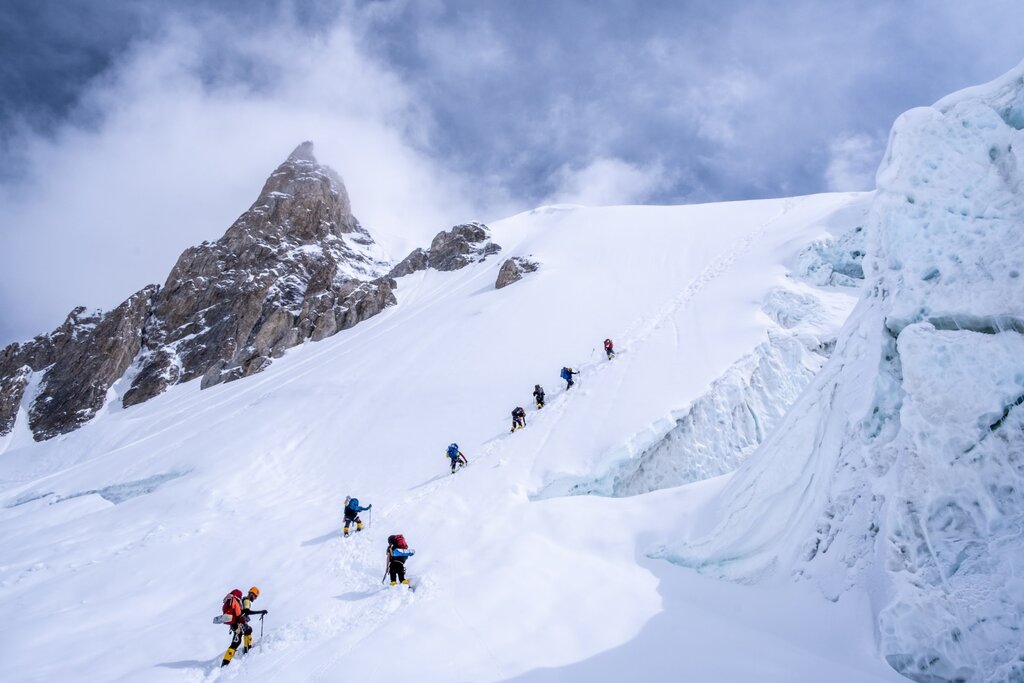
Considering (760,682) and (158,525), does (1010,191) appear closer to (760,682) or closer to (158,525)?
(760,682)

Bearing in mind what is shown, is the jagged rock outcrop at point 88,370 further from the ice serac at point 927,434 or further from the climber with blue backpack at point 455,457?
the ice serac at point 927,434

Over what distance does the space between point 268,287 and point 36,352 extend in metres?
35.7

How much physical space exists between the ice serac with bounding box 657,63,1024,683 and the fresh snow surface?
0.70m

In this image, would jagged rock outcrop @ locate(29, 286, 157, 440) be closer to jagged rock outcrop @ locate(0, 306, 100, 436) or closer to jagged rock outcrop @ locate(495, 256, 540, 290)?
jagged rock outcrop @ locate(0, 306, 100, 436)

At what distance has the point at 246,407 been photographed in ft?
104

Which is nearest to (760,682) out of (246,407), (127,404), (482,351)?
(482,351)

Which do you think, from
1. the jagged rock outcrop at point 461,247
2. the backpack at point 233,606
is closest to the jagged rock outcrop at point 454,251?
the jagged rock outcrop at point 461,247

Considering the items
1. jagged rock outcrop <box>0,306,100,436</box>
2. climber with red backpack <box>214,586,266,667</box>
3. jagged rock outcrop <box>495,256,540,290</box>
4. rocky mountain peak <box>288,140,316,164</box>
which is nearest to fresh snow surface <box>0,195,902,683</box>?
climber with red backpack <box>214,586,266,667</box>

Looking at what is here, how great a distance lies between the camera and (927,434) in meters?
5.76

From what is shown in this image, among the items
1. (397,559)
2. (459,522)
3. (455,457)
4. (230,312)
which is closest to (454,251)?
(230,312)

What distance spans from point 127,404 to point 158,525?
160 ft

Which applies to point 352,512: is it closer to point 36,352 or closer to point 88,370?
point 88,370

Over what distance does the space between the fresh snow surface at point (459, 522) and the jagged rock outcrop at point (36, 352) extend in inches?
1771

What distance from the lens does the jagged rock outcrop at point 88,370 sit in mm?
55469
